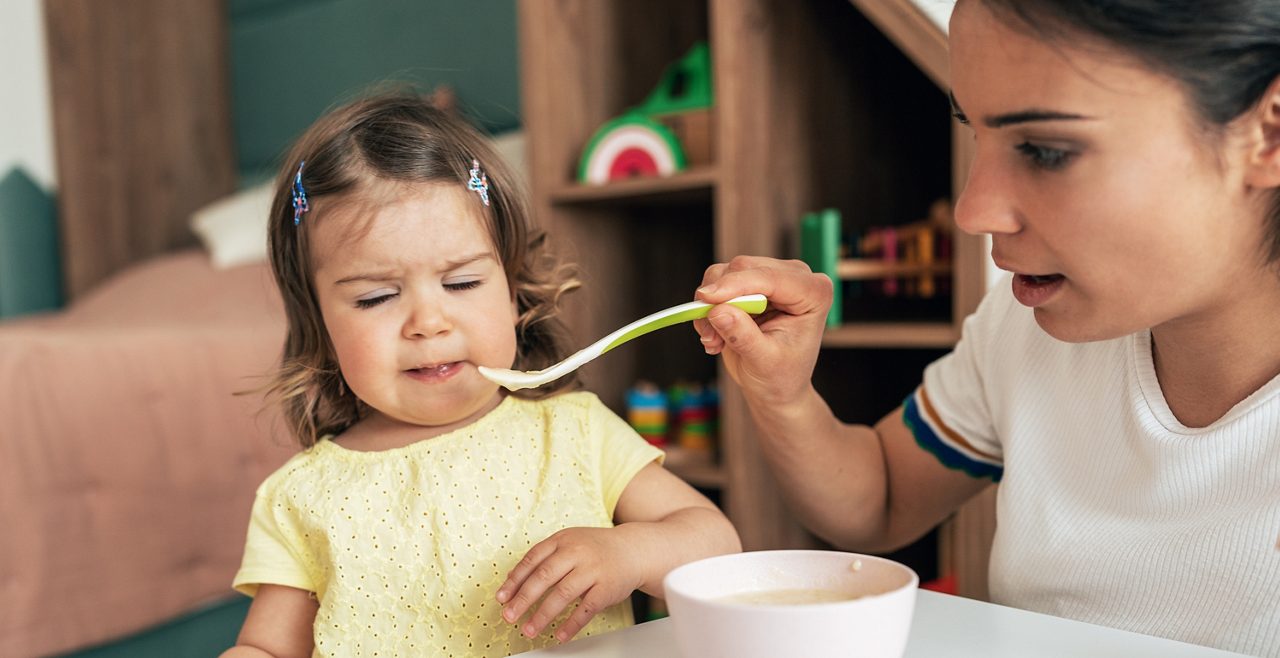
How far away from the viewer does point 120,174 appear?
325 centimetres

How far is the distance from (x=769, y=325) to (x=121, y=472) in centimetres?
141

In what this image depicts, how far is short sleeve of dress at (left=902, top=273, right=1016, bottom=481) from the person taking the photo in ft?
3.27

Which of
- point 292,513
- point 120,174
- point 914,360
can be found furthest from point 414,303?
point 120,174

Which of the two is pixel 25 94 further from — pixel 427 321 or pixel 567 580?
pixel 567 580

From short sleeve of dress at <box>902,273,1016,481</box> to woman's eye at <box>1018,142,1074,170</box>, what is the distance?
12.1 inches

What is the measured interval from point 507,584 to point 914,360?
54.4 inches

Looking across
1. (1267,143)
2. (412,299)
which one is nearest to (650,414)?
(412,299)

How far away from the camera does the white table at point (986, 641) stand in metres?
0.59

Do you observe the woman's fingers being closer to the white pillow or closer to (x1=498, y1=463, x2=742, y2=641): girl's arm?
(x1=498, y1=463, x2=742, y2=641): girl's arm

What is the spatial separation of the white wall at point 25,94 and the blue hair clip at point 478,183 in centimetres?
282

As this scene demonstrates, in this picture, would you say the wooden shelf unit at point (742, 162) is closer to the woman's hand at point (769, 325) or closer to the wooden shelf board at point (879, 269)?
the wooden shelf board at point (879, 269)

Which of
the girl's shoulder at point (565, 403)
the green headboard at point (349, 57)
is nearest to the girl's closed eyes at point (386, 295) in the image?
the girl's shoulder at point (565, 403)

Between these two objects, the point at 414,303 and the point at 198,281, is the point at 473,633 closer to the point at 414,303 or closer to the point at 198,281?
the point at 414,303

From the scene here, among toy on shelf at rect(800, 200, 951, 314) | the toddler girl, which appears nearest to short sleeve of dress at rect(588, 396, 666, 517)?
the toddler girl
